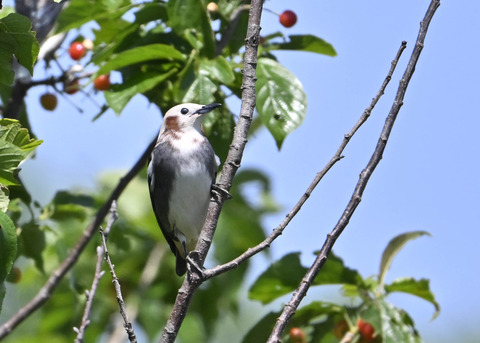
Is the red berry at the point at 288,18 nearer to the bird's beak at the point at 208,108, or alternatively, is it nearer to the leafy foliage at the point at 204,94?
the leafy foliage at the point at 204,94

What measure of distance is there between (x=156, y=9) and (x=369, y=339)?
250 centimetres

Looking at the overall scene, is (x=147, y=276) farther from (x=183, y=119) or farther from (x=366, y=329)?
(x=366, y=329)

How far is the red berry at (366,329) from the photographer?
4859mm

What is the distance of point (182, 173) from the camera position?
5258mm

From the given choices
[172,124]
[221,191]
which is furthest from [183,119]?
[221,191]

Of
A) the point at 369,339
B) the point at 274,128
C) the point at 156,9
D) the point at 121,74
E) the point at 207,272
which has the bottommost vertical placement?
the point at 369,339

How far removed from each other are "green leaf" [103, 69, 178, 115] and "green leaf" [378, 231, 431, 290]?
1.78 m

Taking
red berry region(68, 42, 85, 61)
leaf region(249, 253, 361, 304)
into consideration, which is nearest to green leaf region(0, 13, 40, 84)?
A: red berry region(68, 42, 85, 61)

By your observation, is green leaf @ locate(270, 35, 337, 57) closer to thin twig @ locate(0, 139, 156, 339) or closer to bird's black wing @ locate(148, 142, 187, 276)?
bird's black wing @ locate(148, 142, 187, 276)

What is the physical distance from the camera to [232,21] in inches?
202

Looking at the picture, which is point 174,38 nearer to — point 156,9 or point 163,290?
point 156,9

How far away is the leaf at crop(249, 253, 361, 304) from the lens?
488 cm

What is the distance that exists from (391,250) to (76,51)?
2.61 m

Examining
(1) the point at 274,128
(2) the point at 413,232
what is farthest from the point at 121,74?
(2) the point at 413,232
